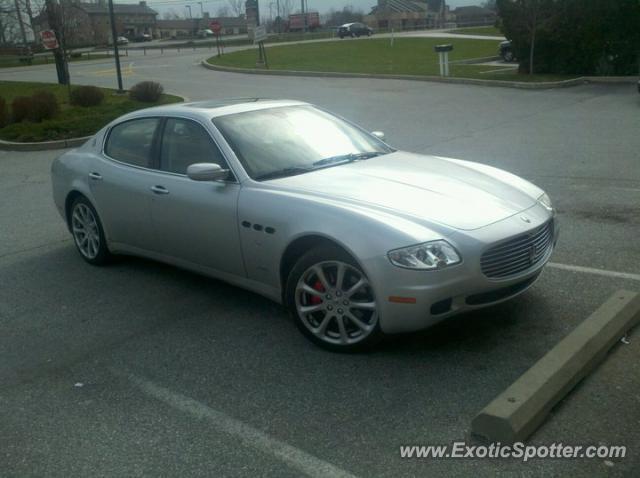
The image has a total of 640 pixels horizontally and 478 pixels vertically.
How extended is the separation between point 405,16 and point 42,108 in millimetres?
103403

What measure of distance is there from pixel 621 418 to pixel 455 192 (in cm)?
182

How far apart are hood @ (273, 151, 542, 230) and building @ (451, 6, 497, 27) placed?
323ft

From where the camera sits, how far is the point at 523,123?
1480 centimetres

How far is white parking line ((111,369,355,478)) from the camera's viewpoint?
345 cm

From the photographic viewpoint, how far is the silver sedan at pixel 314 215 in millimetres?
4348

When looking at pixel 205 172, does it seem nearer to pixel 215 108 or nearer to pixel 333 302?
pixel 215 108

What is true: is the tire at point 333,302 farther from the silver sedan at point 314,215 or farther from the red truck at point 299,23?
the red truck at point 299,23

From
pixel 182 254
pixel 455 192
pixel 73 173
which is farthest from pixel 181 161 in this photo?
pixel 455 192

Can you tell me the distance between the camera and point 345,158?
5695mm

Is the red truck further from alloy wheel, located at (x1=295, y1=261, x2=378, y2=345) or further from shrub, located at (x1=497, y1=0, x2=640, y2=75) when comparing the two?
alloy wheel, located at (x1=295, y1=261, x2=378, y2=345)

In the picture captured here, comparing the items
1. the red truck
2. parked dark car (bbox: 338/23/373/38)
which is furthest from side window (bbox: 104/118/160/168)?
the red truck

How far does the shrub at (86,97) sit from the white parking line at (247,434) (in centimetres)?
1696

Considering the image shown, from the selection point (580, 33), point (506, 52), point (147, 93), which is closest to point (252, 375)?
point (147, 93)

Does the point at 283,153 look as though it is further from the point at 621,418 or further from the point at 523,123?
the point at 523,123
